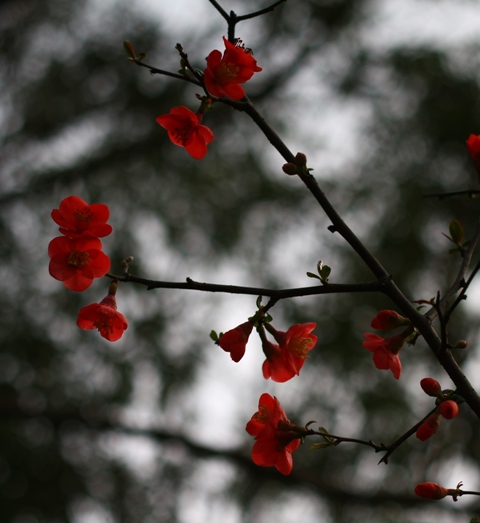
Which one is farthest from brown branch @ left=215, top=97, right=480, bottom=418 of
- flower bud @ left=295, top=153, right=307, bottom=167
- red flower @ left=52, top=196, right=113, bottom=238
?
red flower @ left=52, top=196, right=113, bottom=238

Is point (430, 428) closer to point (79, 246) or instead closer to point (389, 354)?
point (389, 354)

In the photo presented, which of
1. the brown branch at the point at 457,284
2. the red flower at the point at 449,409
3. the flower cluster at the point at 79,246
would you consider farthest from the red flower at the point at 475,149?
the flower cluster at the point at 79,246

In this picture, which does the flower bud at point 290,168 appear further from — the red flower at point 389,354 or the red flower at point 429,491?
the red flower at point 429,491

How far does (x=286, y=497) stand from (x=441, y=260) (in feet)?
5.18

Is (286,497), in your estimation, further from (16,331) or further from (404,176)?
(404,176)

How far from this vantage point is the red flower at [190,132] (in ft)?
3.05

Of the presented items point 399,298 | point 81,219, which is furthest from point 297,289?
point 81,219

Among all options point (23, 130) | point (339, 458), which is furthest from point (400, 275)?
point (23, 130)

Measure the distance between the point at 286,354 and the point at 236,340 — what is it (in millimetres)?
93

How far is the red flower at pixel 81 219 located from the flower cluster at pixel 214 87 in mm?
170

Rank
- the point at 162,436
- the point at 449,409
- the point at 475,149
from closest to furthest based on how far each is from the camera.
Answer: the point at 449,409, the point at 475,149, the point at 162,436

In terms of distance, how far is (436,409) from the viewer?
2.39 ft

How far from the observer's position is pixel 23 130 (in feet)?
12.6

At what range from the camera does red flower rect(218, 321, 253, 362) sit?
78 centimetres
